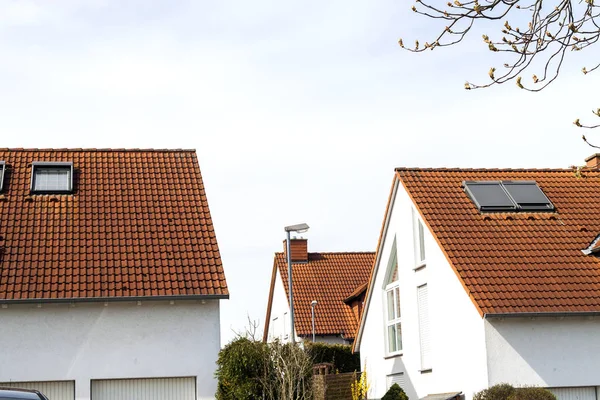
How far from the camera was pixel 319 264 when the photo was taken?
142ft

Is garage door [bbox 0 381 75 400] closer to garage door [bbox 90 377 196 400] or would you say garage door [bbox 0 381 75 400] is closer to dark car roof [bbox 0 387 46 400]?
garage door [bbox 90 377 196 400]

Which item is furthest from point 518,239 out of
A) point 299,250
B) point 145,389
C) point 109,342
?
point 299,250

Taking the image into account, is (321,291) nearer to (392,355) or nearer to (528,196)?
(392,355)

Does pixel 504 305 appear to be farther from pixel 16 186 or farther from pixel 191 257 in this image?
pixel 16 186

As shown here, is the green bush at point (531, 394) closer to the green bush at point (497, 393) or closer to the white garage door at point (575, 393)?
the green bush at point (497, 393)

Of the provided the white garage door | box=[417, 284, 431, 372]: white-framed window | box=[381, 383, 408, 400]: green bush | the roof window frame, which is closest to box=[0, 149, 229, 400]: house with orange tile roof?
the roof window frame

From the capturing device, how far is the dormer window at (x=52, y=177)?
22031 millimetres

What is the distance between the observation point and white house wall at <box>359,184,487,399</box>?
2033 centimetres

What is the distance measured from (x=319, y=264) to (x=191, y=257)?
23281mm

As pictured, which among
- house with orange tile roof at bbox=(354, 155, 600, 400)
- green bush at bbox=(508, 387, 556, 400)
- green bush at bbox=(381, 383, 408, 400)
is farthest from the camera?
green bush at bbox=(381, 383, 408, 400)

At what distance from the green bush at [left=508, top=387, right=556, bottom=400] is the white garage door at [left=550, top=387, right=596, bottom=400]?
177 cm

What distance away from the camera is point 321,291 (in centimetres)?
4109

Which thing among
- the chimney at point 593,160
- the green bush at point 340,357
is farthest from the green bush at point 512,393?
the green bush at point 340,357

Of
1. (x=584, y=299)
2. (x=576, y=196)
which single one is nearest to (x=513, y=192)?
(x=576, y=196)
